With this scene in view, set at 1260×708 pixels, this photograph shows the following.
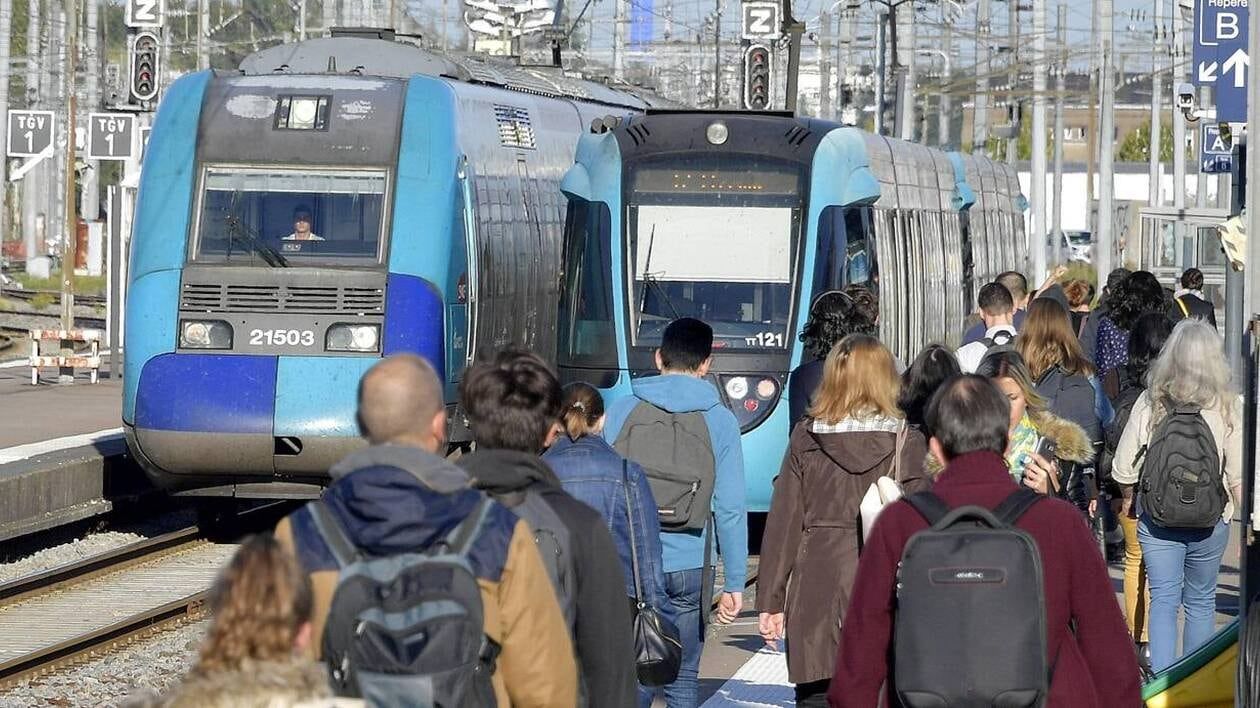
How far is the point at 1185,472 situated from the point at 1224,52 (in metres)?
10.1

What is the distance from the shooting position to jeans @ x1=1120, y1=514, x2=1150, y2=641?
33.0 ft

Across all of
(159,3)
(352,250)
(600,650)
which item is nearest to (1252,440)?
(600,650)

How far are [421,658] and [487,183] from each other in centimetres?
1218

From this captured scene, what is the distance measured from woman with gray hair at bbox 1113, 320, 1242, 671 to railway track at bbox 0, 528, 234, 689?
17.3 feet

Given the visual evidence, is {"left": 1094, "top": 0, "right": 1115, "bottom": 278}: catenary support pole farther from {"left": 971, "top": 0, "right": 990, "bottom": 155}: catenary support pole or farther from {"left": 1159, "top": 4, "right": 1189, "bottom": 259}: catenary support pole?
{"left": 1159, "top": 4, "right": 1189, "bottom": 259}: catenary support pole

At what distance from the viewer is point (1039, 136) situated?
129 ft

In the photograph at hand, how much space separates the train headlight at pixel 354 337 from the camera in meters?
14.6

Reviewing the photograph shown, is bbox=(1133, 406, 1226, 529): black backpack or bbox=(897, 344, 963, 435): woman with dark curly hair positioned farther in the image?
bbox=(1133, 406, 1226, 529): black backpack

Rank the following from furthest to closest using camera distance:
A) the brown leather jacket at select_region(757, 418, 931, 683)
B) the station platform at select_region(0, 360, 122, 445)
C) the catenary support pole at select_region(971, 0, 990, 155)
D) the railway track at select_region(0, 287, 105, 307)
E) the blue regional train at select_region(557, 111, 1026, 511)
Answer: the railway track at select_region(0, 287, 105, 307), the catenary support pole at select_region(971, 0, 990, 155), the station platform at select_region(0, 360, 122, 445), the blue regional train at select_region(557, 111, 1026, 511), the brown leather jacket at select_region(757, 418, 931, 683)

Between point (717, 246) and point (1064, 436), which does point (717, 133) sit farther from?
point (1064, 436)

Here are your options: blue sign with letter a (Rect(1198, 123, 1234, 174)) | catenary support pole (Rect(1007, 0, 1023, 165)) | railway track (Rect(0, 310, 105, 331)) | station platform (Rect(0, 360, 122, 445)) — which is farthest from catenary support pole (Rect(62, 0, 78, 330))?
blue sign with letter a (Rect(1198, 123, 1234, 174))

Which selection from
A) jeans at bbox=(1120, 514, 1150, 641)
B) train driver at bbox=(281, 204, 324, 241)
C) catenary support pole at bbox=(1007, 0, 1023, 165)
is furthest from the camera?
catenary support pole at bbox=(1007, 0, 1023, 165)

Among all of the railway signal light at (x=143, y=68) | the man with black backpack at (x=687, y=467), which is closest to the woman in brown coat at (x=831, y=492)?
the man with black backpack at (x=687, y=467)

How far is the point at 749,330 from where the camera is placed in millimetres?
14383
